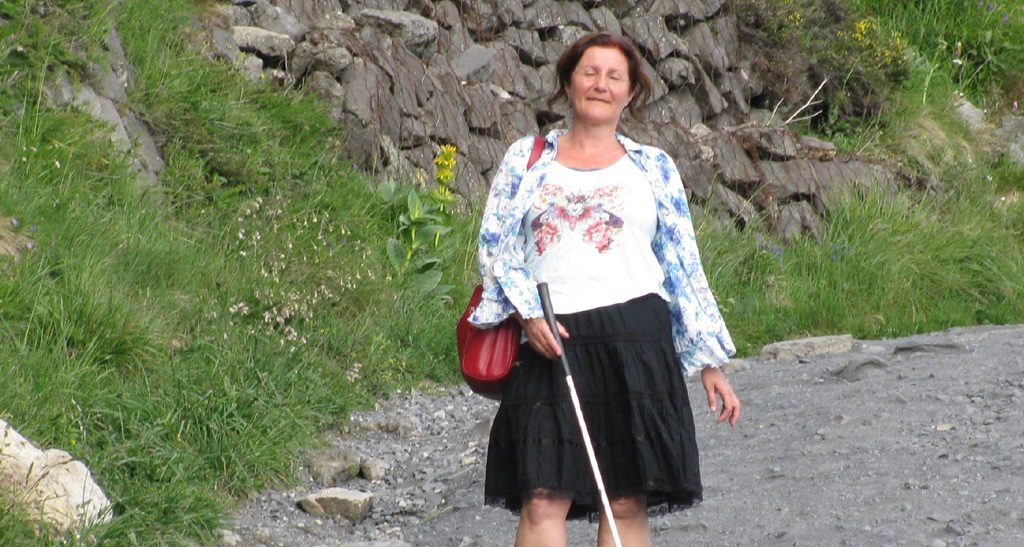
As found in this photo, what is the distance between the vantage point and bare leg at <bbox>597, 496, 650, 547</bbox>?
4.22 m

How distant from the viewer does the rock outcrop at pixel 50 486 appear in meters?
4.57

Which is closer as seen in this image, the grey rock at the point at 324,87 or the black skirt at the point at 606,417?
the black skirt at the point at 606,417

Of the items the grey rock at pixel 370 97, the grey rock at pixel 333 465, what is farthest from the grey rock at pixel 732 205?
the grey rock at pixel 333 465

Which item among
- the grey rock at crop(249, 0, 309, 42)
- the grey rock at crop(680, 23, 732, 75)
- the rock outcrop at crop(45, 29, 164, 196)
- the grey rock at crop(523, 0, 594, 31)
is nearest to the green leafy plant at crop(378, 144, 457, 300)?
the rock outcrop at crop(45, 29, 164, 196)

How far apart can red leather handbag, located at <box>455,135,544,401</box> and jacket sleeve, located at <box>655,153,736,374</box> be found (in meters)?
0.46

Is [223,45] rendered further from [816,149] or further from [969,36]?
[969,36]

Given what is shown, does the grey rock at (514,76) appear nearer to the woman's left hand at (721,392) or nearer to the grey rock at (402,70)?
the grey rock at (402,70)

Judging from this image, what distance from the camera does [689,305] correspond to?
4.30m

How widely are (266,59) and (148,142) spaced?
6.11 ft

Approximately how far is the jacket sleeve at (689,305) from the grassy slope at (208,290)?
6.18 ft

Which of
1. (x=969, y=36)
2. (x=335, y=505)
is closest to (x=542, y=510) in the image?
(x=335, y=505)

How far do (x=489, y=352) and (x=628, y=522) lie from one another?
608mm

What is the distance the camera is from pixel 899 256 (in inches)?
480

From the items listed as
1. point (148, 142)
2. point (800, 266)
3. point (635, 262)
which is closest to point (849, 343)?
point (800, 266)
